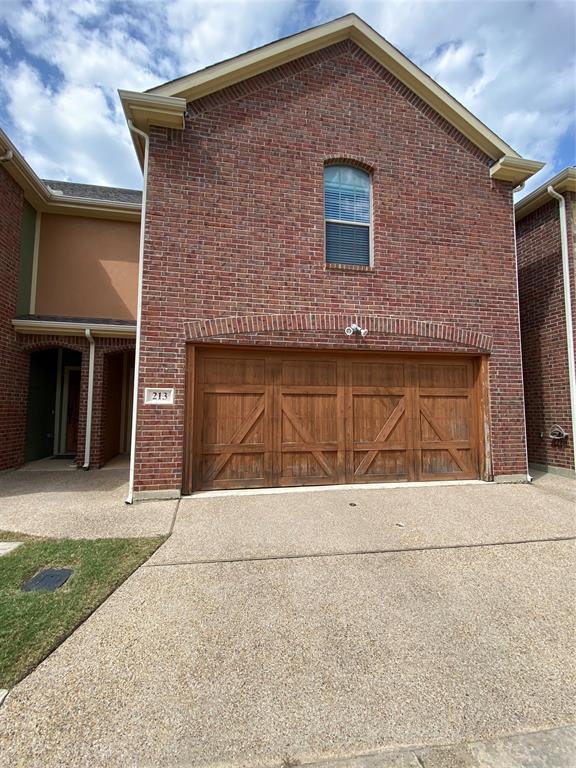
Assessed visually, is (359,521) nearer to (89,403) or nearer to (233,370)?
(233,370)

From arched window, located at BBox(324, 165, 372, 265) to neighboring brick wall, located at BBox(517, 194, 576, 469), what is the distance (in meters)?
4.19

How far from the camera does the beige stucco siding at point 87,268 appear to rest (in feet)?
32.7

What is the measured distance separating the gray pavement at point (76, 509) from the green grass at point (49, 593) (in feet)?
0.96

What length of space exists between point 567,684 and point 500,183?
26.8 ft

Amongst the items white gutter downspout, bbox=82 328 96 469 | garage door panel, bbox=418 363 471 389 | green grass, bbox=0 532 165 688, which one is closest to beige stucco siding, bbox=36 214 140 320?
white gutter downspout, bbox=82 328 96 469

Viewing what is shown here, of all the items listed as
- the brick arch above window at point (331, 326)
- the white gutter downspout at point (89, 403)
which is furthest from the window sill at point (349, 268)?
the white gutter downspout at point (89, 403)

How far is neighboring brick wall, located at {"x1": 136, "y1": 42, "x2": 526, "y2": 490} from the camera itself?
621 cm

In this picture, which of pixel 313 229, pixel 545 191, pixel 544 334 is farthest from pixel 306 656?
pixel 545 191

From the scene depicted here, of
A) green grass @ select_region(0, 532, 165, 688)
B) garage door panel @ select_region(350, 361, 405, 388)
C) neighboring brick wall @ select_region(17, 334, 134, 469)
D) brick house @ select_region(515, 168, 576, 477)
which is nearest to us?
green grass @ select_region(0, 532, 165, 688)

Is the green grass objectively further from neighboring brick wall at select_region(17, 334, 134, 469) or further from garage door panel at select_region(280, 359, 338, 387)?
neighboring brick wall at select_region(17, 334, 134, 469)

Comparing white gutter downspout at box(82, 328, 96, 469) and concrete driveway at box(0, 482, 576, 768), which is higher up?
white gutter downspout at box(82, 328, 96, 469)

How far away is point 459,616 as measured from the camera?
9.68 feet

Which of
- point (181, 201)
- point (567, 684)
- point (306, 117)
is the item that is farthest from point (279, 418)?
point (306, 117)

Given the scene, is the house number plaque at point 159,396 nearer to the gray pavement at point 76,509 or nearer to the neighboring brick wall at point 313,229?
the neighboring brick wall at point 313,229
